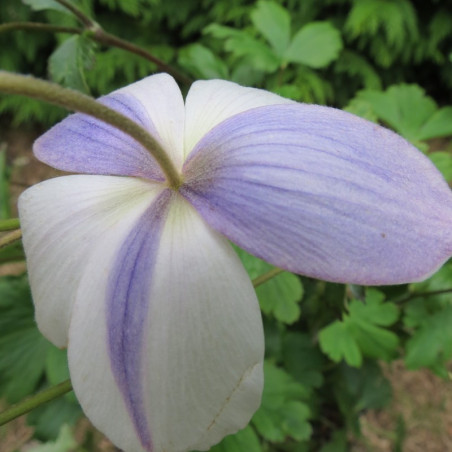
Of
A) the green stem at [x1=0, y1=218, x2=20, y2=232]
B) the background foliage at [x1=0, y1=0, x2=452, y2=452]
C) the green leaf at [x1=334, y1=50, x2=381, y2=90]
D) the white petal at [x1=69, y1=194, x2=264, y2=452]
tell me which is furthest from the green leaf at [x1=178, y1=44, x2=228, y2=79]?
the green leaf at [x1=334, y1=50, x2=381, y2=90]

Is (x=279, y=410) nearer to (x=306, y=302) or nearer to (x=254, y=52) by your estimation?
(x=306, y=302)

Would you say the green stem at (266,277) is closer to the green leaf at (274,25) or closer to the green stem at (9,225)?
the green stem at (9,225)

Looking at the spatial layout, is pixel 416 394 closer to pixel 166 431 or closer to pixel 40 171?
pixel 166 431

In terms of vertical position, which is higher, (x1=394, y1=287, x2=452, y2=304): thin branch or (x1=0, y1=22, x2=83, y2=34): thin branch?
(x1=0, y1=22, x2=83, y2=34): thin branch

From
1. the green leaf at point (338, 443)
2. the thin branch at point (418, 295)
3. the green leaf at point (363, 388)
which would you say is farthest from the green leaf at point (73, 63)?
the green leaf at point (338, 443)

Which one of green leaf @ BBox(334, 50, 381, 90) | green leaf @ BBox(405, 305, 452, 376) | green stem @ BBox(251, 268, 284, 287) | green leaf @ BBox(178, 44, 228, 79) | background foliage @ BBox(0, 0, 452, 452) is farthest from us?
green leaf @ BBox(334, 50, 381, 90)

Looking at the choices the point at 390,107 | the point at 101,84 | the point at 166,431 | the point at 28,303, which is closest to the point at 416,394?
the point at 390,107

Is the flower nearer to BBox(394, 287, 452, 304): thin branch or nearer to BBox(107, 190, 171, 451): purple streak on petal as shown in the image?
BBox(107, 190, 171, 451): purple streak on petal

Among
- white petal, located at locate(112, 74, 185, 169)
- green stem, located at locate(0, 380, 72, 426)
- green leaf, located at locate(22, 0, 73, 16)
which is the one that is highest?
white petal, located at locate(112, 74, 185, 169)
